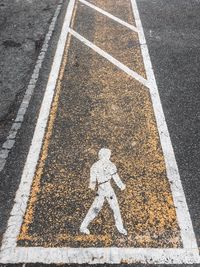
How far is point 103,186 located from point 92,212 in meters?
0.50

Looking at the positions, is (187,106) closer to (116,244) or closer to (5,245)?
(116,244)

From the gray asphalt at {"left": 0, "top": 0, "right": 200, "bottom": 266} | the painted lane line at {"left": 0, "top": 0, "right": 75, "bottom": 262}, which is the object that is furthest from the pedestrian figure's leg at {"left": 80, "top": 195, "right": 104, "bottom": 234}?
the gray asphalt at {"left": 0, "top": 0, "right": 200, "bottom": 266}

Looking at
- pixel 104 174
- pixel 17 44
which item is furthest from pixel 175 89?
pixel 17 44

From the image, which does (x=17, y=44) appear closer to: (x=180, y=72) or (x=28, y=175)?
(x=180, y=72)

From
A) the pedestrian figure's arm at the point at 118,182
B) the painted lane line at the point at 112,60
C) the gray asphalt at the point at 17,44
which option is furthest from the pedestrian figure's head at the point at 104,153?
the painted lane line at the point at 112,60

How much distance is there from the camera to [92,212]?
490 centimetres

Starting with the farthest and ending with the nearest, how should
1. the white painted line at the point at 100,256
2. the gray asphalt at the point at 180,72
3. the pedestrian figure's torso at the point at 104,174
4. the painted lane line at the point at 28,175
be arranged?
the gray asphalt at the point at 180,72, the pedestrian figure's torso at the point at 104,174, the painted lane line at the point at 28,175, the white painted line at the point at 100,256

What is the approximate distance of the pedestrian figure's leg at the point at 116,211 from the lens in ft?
15.4

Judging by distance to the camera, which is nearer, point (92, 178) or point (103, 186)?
point (103, 186)

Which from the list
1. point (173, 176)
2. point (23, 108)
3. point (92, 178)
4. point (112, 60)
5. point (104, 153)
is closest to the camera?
point (92, 178)

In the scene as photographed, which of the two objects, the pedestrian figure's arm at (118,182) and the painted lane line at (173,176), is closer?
the painted lane line at (173,176)

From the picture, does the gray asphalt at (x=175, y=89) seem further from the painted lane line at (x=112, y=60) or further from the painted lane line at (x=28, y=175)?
the painted lane line at (x=112, y=60)

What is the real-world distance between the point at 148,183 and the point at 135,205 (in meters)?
0.50

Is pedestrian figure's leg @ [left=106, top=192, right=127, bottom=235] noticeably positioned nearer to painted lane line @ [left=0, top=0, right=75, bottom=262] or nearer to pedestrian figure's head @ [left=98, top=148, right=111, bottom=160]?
pedestrian figure's head @ [left=98, top=148, right=111, bottom=160]
